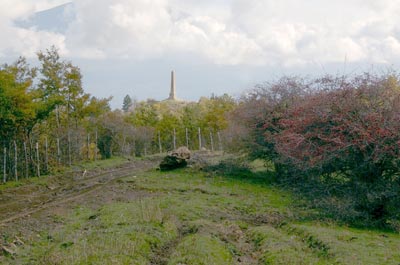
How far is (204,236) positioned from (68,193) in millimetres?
11767

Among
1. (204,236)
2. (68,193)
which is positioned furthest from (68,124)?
(204,236)

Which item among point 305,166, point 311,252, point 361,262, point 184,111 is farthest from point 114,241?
point 184,111

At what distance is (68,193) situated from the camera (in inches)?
849

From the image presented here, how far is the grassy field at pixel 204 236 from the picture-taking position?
32.5 feet

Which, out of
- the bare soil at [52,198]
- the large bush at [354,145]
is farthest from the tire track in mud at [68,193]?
the large bush at [354,145]

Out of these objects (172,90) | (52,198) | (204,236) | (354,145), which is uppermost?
(172,90)

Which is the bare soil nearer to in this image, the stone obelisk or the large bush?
the large bush

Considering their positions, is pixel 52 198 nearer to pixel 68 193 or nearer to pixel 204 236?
pixel 68 193

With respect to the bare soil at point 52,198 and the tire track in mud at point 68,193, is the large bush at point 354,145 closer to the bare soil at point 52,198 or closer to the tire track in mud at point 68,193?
the bare soil at point 52,198

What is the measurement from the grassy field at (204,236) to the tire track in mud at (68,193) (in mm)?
1724

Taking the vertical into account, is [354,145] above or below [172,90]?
below

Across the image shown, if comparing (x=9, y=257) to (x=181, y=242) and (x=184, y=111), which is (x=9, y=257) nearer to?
(x=181, y=242)

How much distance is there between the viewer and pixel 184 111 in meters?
54.7

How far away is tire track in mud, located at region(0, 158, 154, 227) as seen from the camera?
16.6 m
